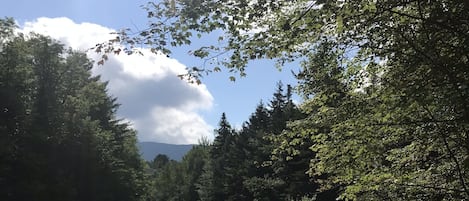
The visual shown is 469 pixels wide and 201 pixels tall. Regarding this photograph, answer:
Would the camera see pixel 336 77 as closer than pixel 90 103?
Yes

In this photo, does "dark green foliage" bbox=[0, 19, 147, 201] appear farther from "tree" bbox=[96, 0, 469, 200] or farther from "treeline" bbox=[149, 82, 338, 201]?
"tree" bbox=[96, 0, 469, 200]

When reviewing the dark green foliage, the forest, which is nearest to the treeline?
the forest

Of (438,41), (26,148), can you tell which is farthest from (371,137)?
(26,148)

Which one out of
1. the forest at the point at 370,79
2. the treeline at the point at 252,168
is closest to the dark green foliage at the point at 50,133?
the treeline at the point at 252,168

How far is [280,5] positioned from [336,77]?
6.31ft

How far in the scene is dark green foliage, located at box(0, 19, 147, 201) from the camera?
2886 cm

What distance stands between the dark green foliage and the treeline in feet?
30.2

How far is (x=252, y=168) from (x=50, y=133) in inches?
650

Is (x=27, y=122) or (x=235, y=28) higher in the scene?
(x=27, y=122)

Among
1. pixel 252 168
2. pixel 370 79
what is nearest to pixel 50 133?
pixel 252 168

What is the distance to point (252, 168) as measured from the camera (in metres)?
41.2

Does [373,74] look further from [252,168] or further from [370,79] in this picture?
[252,168]

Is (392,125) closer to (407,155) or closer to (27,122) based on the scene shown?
(407,155)

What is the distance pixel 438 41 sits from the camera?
19.3ft
